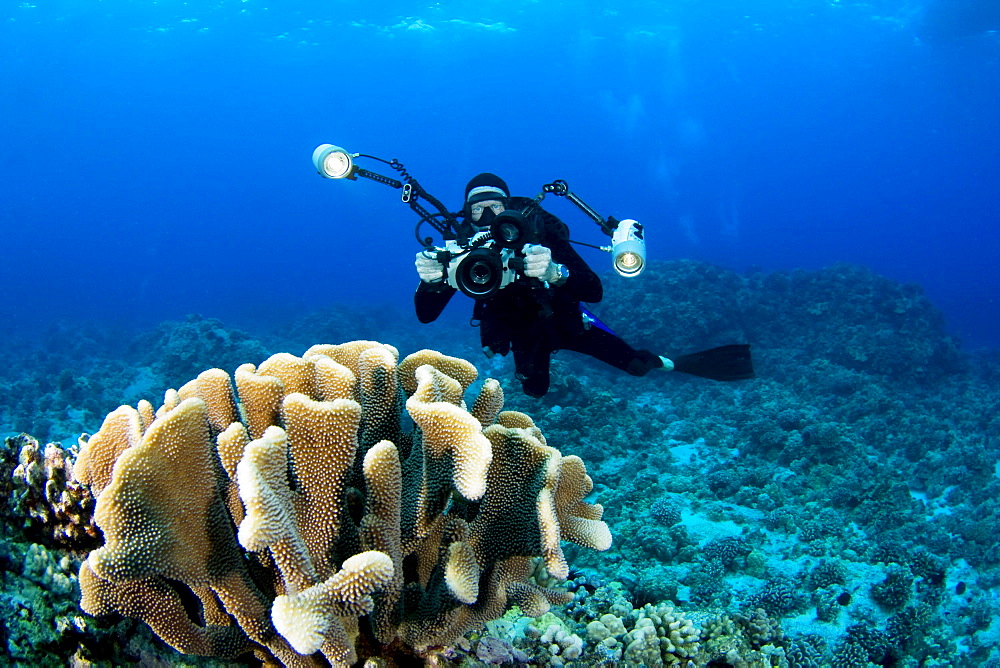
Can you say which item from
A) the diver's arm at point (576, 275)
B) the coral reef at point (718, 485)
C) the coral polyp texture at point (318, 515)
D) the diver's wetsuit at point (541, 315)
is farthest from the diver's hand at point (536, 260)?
the coral polyp texture at point (318, 515)

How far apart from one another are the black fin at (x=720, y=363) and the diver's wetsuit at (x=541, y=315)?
51 cm

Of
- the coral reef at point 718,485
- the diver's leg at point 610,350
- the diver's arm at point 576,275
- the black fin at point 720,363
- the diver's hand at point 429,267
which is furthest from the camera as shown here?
the black fin at point 720,363

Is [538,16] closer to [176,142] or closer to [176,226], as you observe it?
[176,142]

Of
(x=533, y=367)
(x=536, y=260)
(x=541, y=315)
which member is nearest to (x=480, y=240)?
(x=536, y=260)

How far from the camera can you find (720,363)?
7730mm

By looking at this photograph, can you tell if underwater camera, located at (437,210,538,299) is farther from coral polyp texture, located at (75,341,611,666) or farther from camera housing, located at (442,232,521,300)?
coral polyp texture, located at (75,341,611,666)

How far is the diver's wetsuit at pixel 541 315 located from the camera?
581 cm

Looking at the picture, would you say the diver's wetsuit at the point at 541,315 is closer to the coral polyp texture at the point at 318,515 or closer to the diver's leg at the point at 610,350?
the diver's leg at the point at 610,350

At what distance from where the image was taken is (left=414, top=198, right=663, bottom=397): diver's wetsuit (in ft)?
19.1

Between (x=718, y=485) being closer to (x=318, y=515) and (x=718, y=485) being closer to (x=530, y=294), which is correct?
(x=530, y=294)

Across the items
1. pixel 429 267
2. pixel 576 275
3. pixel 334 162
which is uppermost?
pixel 576 275

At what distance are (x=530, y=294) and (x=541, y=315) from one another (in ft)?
0.94

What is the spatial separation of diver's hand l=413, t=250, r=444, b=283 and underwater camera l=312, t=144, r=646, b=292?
3.5 inches

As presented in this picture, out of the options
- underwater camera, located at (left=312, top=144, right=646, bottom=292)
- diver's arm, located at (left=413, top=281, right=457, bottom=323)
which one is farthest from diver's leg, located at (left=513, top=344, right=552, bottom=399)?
underwater camera, located at (left=312, top=144, right=646, bottom=292)
